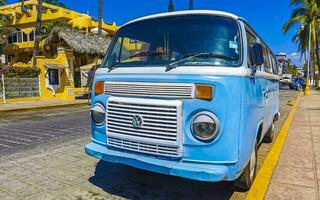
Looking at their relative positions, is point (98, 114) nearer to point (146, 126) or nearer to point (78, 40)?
point (146, 126)

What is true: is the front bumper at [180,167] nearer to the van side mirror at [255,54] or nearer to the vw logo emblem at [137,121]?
the vw logo emblem at [137,121]

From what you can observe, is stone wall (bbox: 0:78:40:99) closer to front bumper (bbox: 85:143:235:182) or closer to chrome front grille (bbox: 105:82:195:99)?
chrome front grille (bbox: 105:82:195:99)

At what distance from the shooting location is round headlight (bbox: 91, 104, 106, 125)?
165 inches

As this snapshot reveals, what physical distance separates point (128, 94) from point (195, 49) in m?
0.96

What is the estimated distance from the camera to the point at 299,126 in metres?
9.86

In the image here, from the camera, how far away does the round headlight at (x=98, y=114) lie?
4184 millimetres

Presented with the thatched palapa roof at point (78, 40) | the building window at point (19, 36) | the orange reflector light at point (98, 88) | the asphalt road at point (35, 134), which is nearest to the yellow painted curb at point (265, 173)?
the orange reflector light at point (98, 88)

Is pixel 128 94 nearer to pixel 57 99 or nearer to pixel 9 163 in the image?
pixel 9 163

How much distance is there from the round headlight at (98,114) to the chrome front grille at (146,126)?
0.15 meters

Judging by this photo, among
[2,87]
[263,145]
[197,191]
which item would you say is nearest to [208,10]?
[197,191]

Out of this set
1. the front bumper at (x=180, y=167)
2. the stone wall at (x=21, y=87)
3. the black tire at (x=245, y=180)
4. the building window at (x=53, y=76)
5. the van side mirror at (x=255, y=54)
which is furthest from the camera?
the building window at (x=53, y=76)

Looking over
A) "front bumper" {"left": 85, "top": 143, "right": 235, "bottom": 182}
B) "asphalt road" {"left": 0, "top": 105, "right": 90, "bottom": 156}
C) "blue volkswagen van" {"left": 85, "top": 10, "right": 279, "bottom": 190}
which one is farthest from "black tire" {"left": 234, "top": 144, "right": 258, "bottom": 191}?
"asphalt road" {"left": 0, "top": 105, "right": 90, "bottom": 156}

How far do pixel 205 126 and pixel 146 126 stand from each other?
670mm

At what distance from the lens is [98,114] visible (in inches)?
167
